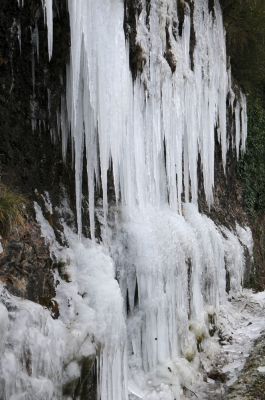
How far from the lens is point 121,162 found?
5188mm

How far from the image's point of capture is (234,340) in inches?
261

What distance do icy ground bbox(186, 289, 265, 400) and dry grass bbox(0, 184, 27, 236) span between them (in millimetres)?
2533

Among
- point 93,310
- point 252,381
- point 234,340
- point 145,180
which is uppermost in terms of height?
point 145,180

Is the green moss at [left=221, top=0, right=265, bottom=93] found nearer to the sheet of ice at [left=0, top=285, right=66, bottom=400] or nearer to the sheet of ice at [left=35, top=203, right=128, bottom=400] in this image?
the sheet of ice at [left=35, top=203, right=128, bottom=400]

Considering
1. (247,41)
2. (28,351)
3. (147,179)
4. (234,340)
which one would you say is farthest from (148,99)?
(247,41)

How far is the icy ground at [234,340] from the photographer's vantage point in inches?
195

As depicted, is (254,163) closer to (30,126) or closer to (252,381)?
(252,381)

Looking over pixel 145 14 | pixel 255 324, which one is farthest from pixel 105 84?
pixel 255 324

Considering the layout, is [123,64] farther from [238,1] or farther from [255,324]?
[238,1]

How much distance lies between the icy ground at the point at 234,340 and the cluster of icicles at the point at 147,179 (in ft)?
0.81

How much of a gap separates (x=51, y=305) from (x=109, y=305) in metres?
0.49

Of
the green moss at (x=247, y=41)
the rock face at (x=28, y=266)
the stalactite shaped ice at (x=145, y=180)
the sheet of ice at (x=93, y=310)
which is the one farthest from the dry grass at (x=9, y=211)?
the green moss at (x=247, y=41)

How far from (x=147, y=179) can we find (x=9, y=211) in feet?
8.63

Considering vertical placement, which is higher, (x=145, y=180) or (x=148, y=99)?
(x=148, y=99)
